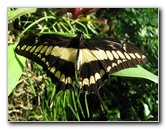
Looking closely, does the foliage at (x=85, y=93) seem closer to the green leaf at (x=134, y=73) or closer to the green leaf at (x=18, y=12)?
the green leaf at (x=18, y=12)

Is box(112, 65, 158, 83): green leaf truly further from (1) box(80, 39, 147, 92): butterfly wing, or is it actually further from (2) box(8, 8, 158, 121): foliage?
(2) box(8, 8, 158, 121): foliage

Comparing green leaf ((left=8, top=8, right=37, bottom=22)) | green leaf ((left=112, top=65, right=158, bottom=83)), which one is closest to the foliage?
green leaf ((left=8, top=8, right=37, bottom=22))

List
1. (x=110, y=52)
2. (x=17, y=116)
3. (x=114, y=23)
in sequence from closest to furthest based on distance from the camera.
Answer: (x=110, y=52)
(x=17, y=116)
(x=114, y=23)

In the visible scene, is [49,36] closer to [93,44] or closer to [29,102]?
[93,44]

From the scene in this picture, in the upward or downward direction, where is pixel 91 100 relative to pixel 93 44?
downward

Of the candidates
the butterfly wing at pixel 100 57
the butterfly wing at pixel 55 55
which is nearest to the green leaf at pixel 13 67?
the butterfly wing at pixel 55 55
